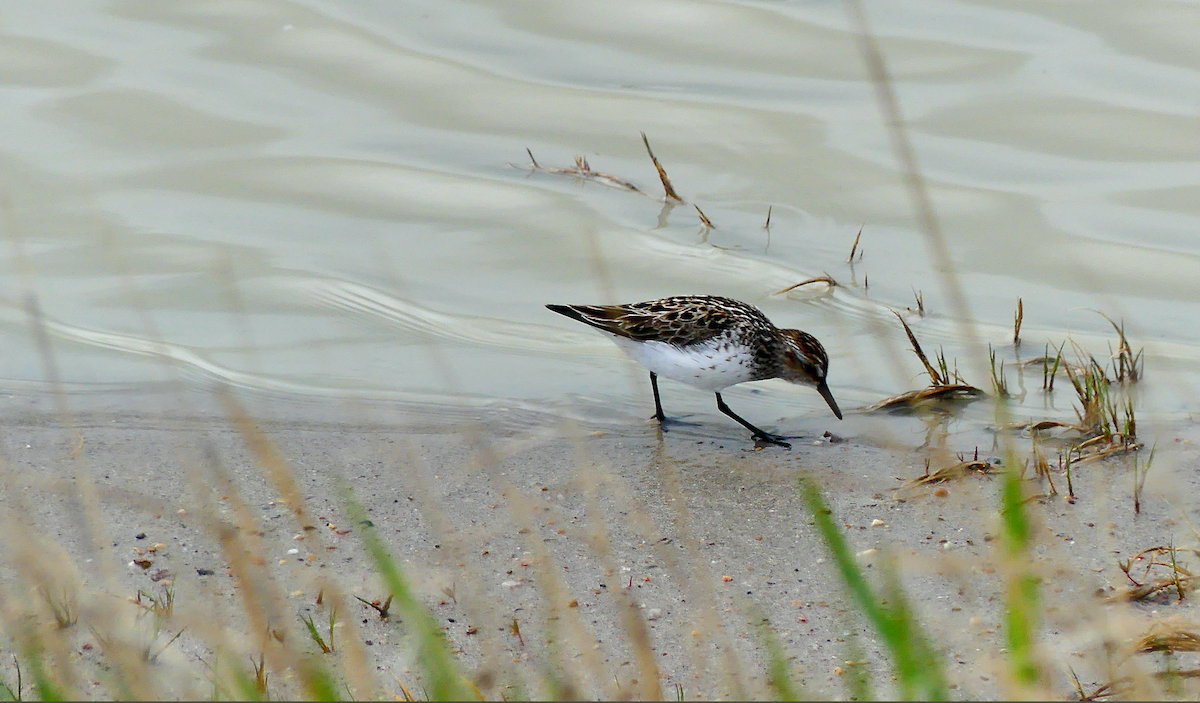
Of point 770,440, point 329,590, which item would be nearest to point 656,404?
point 770,440

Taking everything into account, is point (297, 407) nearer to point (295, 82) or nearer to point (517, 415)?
point (517, 415)

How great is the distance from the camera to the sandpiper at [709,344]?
18.7 feet

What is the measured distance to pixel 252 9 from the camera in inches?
400

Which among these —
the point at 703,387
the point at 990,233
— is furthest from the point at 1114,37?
the point at 703,387

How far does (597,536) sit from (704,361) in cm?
264

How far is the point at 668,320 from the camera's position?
5762 millimetres

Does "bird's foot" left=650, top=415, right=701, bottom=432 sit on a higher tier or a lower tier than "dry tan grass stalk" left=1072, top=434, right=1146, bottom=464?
lower

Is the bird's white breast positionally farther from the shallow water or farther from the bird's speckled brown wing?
the shallow water

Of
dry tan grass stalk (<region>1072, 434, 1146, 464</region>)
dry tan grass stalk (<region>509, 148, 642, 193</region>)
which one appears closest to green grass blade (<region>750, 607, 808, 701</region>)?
dry tan grass stalk (<region>1072, 434, 1146, 464</region>)

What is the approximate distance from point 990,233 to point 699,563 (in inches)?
158

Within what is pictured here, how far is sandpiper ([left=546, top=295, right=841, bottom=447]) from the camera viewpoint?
18.7 feet

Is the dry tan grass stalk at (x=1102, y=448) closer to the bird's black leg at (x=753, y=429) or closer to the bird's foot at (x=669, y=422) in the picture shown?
the bird's black leg at (x=753, y=429)

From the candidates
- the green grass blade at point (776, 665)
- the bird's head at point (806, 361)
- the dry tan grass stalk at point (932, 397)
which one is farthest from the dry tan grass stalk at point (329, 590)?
the dry tan grass stalk at point (932, 397)

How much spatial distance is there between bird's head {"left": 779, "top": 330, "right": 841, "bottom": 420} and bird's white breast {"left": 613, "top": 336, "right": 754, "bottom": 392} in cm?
19
